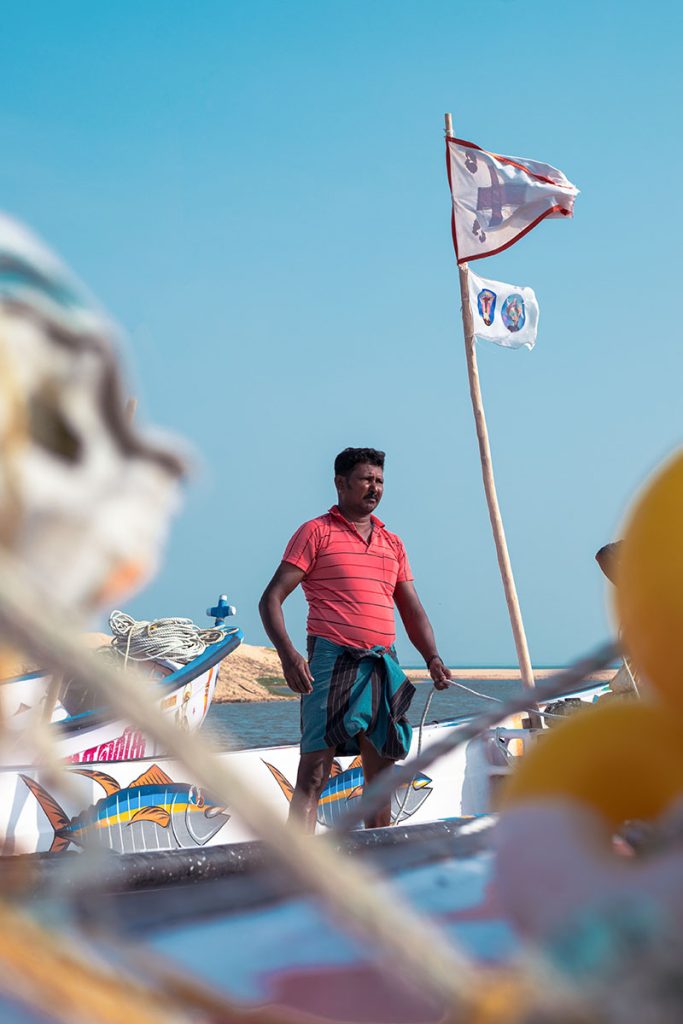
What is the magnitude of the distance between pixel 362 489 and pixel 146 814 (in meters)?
1.63

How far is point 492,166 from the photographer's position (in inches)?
252

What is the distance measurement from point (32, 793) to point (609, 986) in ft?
12.1

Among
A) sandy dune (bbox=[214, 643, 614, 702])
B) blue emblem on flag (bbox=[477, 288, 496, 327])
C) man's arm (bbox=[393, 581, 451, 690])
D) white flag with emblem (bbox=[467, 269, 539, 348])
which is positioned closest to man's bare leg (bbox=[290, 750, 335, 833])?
man's arm (bbox=[393, 581, 451, 690])

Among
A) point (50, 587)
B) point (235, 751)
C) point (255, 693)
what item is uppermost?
point (50, 587)

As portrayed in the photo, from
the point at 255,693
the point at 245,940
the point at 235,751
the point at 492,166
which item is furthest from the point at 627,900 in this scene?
the point at 255,693

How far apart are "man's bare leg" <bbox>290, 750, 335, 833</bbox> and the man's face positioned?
3.02ft

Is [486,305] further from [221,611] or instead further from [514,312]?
[221,611]

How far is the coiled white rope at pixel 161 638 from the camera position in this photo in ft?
23.8

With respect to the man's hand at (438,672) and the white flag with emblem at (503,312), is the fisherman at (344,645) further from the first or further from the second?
the white flag with emblem at (503,312)

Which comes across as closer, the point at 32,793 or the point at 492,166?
the point at 32,793

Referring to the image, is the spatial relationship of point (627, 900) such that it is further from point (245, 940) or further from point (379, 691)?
point (379, 691)

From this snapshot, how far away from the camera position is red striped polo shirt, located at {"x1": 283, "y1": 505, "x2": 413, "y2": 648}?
11.9 ft

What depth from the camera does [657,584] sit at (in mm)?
789

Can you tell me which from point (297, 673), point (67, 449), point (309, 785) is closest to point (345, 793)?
point (309, 785)
